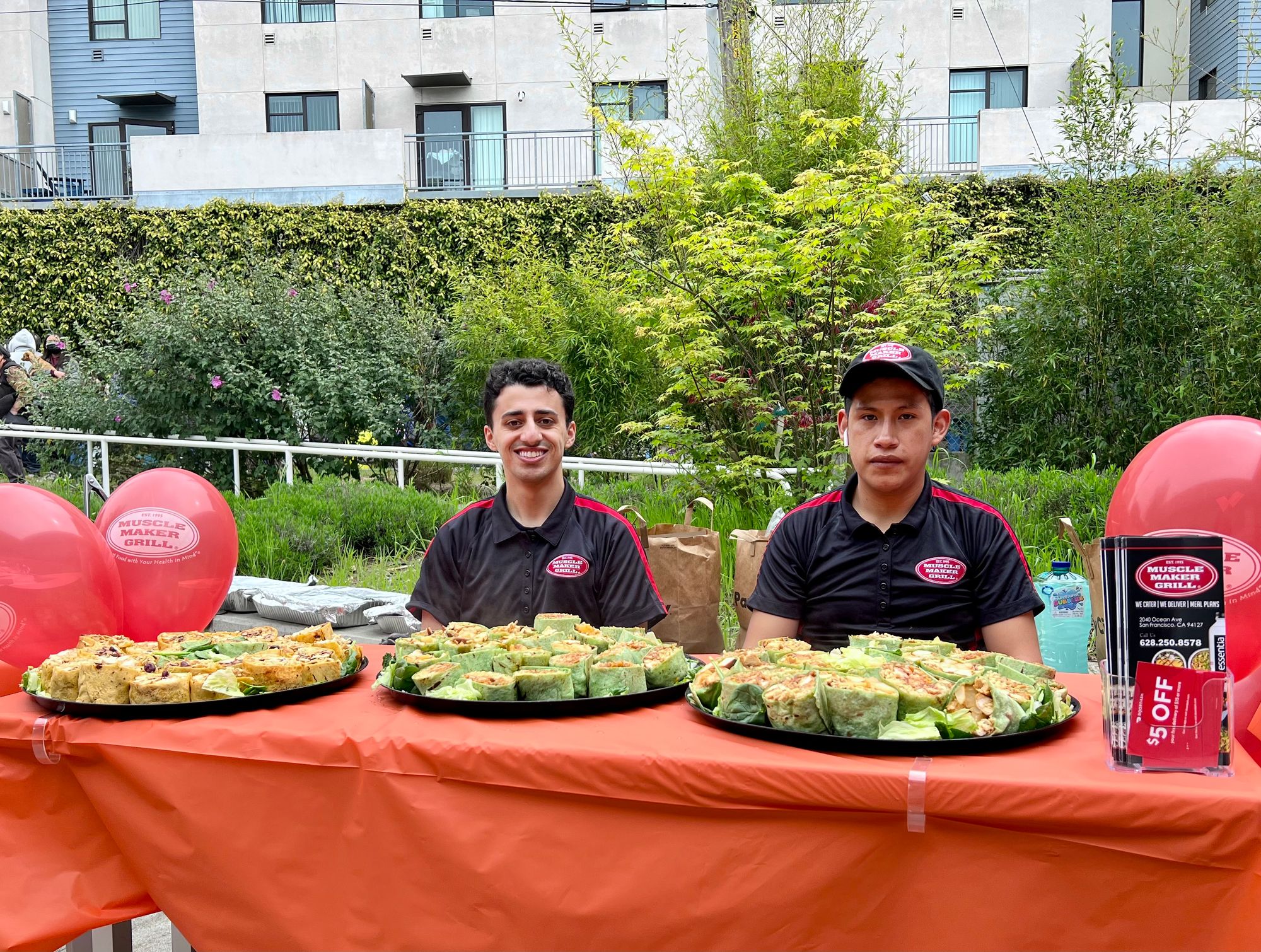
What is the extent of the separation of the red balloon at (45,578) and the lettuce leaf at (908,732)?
211 cm

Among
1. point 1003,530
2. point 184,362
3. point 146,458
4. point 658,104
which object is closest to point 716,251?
point 1003,530

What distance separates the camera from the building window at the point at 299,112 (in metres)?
20.2

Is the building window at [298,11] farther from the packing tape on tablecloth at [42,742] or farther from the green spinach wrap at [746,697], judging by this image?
the green spinach wrap at [746,697]

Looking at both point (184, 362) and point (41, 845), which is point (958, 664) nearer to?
point (41, 845)

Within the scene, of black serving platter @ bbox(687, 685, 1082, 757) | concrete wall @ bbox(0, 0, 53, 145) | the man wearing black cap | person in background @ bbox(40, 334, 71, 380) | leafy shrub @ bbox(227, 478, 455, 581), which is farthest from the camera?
concrete wall @ bbox(0, 0, 53, 145)

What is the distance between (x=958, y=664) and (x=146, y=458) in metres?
9.90

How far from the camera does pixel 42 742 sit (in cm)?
202

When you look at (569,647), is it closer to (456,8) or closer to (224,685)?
(224,685)

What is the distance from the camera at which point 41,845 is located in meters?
2.05

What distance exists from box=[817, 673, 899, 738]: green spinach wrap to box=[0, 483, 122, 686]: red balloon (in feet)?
6.64

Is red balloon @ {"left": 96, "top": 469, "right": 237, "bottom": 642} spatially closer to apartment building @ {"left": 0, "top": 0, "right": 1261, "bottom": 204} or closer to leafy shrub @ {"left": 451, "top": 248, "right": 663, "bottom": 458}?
leafy shrub @ {"left": 451, "top": 248, "right": 663, "bottom": 458}

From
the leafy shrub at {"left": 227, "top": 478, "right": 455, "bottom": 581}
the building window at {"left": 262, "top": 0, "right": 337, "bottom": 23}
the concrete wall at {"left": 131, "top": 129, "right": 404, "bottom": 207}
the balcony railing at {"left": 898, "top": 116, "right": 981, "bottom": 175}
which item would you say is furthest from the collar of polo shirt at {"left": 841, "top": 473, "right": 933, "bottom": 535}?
the building window at {"left": 262, "top": 0, "right": 337, "bottom": 23}

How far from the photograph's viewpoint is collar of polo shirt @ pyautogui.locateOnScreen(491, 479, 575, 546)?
298cm

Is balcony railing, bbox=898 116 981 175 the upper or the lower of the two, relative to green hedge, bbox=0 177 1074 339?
upper
